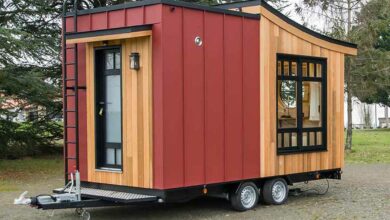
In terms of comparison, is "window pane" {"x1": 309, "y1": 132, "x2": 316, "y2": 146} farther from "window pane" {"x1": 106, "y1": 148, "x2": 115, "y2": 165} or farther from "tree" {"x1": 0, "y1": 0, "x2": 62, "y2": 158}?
"tree" {"x1": 0, "y1": 0, "x2": 62, "y2": 158}

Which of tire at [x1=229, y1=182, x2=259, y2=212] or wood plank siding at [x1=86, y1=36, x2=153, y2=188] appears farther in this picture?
tire at [x1=229, y1=182, x2=259, y2=212]

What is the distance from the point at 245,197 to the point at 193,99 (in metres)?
2.02

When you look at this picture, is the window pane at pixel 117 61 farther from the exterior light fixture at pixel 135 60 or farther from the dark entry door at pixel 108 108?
the exterior light fixture at pixel 135 60

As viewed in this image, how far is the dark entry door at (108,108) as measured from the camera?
30.8ft

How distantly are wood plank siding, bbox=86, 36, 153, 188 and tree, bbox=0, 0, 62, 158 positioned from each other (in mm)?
6916

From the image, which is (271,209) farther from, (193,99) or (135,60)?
(135,60)

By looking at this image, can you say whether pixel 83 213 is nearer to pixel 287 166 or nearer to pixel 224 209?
pixel 224 209

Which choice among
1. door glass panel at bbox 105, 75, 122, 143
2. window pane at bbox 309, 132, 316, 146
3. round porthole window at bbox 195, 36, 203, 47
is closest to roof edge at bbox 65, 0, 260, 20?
round porthole window at bbox 195, 36, 203, 47

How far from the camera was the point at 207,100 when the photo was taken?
30.5 ft

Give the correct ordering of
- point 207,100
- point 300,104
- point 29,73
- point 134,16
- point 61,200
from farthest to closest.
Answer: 1. point 29,73
2. point 300,104
3. point 207,100
4. point 134,16
5. point 61,200

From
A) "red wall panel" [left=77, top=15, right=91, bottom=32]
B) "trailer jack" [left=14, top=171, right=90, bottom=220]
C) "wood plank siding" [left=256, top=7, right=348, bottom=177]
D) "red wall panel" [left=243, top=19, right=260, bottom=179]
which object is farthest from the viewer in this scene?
"wood plank siding" [left=256, top=7, right=348, bottom=177]

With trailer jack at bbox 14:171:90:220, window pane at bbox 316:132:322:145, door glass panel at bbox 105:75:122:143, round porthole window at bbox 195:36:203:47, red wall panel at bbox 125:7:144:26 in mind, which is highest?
red wall panel at bbox 125:7:144:26

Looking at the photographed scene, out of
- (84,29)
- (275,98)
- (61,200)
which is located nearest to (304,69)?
(275,98)

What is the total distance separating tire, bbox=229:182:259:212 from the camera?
9758 mm
